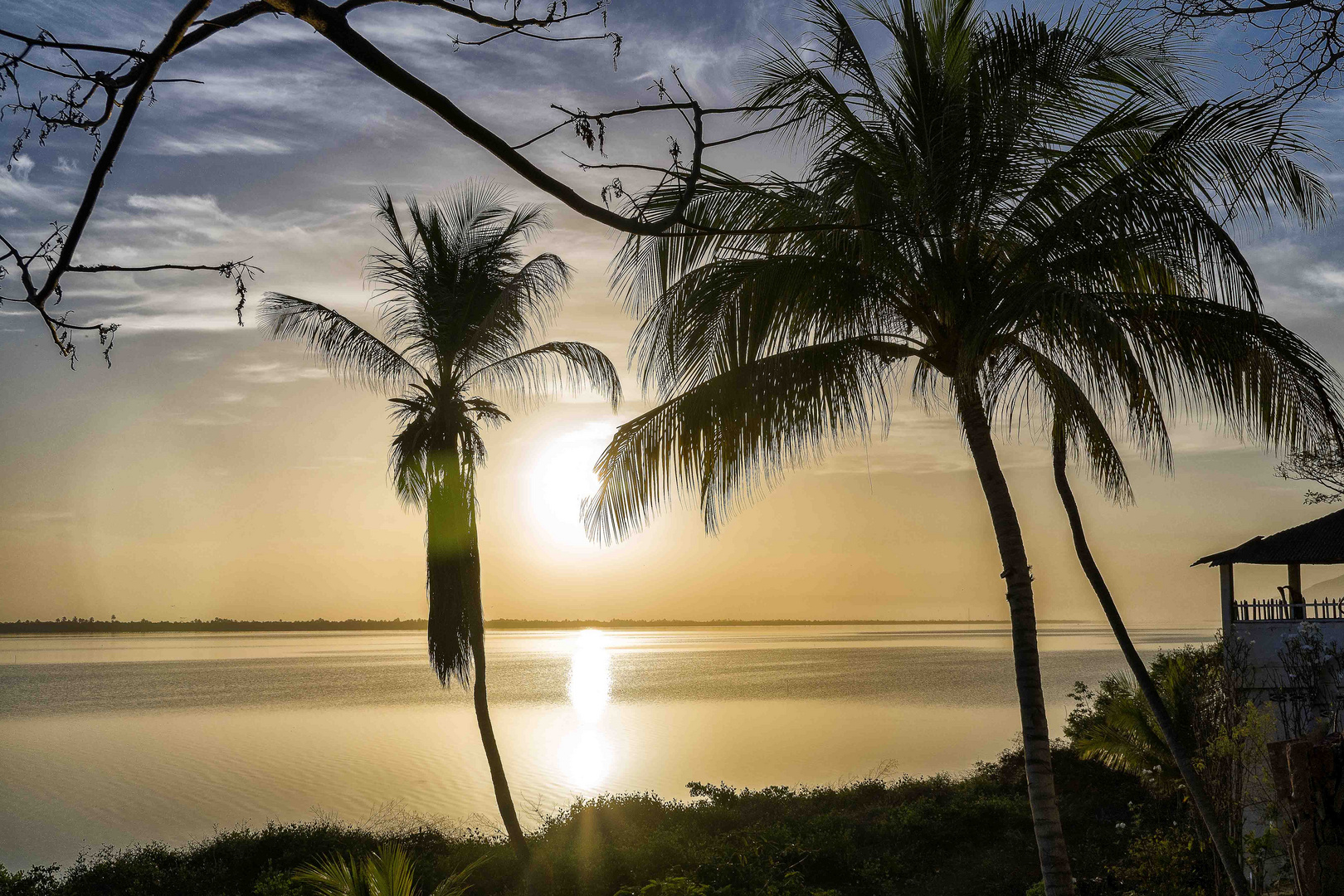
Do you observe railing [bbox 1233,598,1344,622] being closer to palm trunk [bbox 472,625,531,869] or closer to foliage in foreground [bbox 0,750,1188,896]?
foliage in foreground [bbox 0,750,1188,896]

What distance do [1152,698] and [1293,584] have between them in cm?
772

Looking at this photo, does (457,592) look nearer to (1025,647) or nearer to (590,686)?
(1025,647)

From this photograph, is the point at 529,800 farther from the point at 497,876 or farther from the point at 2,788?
the point at 2,788

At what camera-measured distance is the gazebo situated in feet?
40.1

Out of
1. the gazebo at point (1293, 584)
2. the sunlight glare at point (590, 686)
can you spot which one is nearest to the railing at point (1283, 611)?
the gazebo at point (1293, 584)

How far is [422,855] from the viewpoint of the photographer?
1535 centimetres

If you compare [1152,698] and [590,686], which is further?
[590,686]

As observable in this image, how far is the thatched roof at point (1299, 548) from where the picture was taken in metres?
12.8

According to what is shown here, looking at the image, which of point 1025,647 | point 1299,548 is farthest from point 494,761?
point 1299,548

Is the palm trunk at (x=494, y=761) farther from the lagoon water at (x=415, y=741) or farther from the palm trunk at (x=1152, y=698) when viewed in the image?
the lagoon water at (x=415, y=741)

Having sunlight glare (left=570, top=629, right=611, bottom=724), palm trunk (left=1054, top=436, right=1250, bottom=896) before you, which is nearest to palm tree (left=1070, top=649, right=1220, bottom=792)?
palm trunk (left=1054, top=436, right=1250, bottom=896)

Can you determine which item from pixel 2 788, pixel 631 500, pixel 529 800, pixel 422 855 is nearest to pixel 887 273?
pixel 631 500

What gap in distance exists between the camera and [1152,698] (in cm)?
852

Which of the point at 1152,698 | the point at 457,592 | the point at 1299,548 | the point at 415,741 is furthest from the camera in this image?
the point at 415,741
